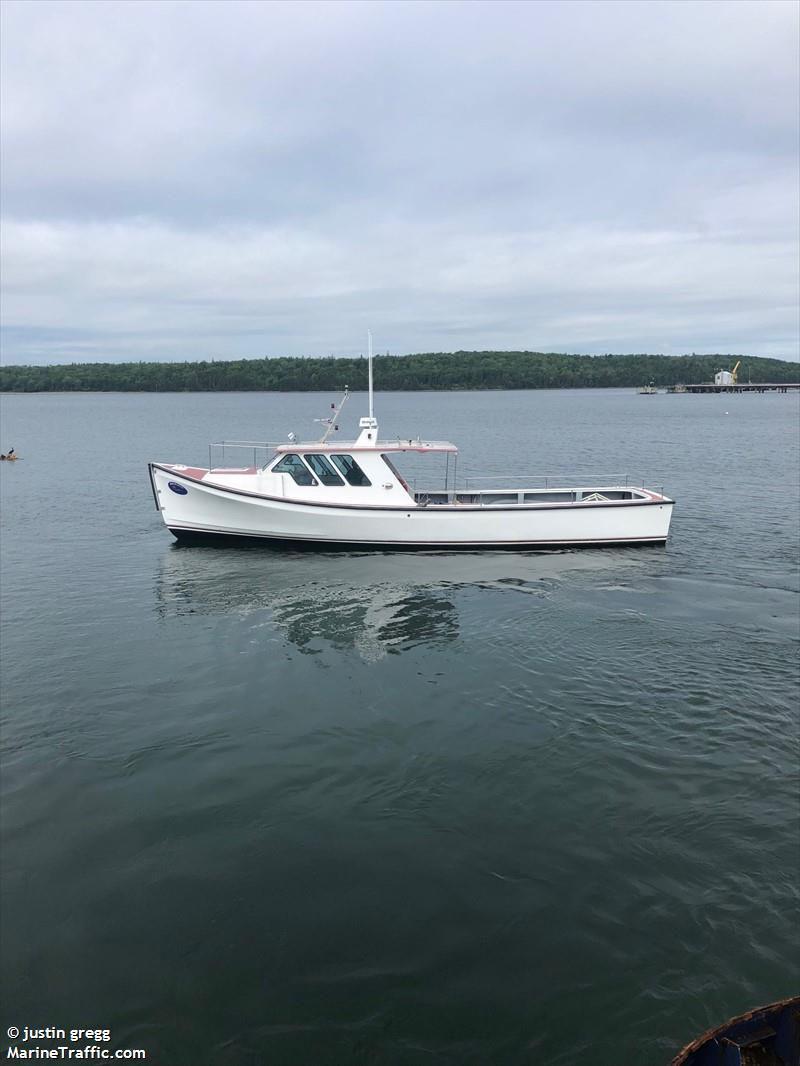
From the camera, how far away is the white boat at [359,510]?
24109mm

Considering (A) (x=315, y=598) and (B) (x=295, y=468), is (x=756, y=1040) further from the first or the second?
(B) (x=295, y=468)

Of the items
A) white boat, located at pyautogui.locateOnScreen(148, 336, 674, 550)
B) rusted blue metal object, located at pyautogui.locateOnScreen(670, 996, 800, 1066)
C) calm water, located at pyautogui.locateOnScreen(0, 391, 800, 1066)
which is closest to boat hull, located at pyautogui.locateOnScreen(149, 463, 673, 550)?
white boat, located at pyautogui.locateOnScreen(148, 336, 674, 550)

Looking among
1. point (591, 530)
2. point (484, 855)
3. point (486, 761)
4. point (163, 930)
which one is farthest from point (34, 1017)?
point (591, 530)

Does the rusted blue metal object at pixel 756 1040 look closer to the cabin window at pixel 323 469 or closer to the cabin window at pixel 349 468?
the cabin window at pixel 349 468

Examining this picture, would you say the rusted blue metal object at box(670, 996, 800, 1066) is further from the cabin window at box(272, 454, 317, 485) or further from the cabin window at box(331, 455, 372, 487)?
the cabin window at box(272, 454, 317, 485)

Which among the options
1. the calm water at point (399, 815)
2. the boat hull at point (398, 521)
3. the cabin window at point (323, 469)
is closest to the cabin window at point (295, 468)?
the cabin window at point (323, 469)

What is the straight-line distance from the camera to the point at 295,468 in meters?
24.2

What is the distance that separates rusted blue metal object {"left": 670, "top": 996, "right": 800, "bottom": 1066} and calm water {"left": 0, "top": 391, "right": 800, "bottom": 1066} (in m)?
1.59

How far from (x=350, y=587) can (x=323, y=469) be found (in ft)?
17.1

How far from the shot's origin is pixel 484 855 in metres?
9.09

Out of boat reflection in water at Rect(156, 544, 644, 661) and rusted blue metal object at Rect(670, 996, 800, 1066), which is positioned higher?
rusted blue metal object at Rect(670, 996, 800, 1066)

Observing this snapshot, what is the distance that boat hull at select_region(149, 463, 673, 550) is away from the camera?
2423 centimetres

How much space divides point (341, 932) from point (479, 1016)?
178 centimetres

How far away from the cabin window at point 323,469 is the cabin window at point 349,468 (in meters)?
0.27
